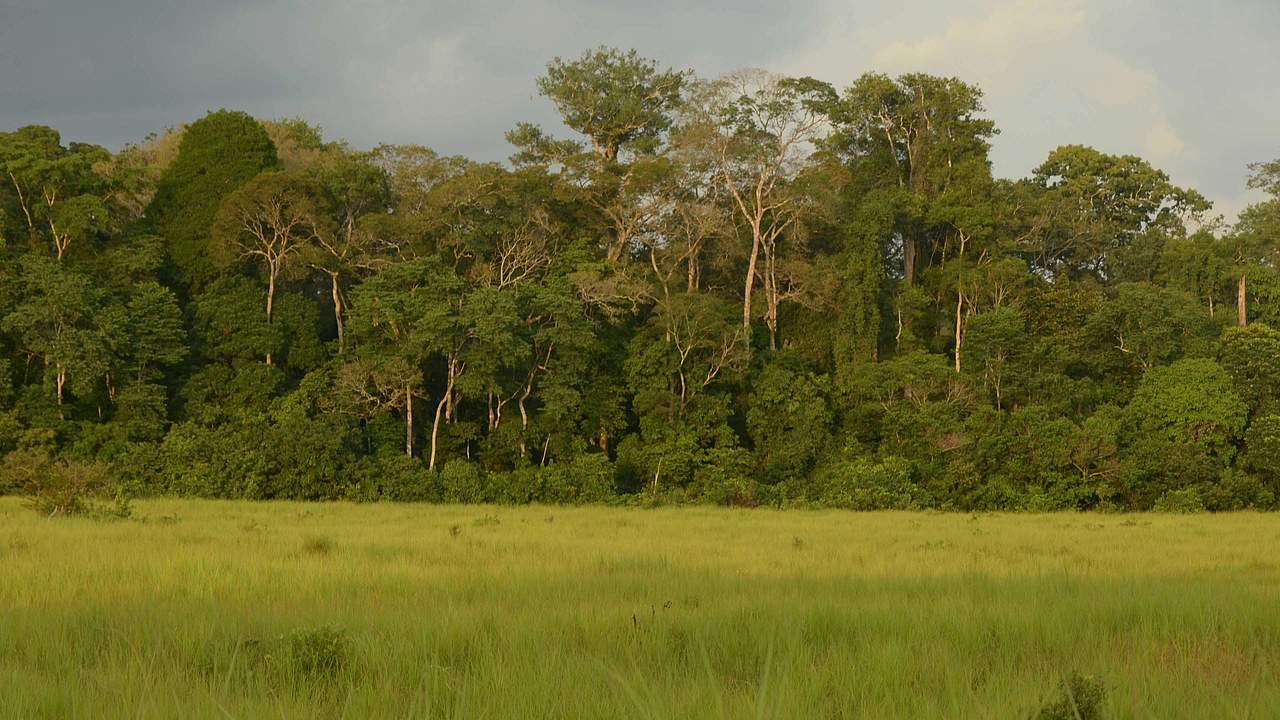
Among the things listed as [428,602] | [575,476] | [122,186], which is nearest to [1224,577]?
[428,602]

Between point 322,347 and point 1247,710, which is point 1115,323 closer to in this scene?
point 322,347

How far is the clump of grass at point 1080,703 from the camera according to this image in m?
3.56

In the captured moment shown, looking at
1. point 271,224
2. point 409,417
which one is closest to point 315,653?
point 409,417

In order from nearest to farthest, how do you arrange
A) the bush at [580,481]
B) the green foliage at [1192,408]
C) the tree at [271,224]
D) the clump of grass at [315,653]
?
the clump of grass at [315,653], the bush at [580,481], the green foliage at [1192,408], the tree at [271,224]

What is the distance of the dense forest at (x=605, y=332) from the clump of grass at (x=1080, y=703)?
22.8m

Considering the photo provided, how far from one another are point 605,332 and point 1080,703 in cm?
2781

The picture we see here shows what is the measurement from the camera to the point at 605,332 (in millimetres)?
31312

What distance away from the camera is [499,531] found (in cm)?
1577

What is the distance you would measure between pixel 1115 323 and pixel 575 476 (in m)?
18.1

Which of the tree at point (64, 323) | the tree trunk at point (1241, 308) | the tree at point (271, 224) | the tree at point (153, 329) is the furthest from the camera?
the tree trunk at point (1241, 308)

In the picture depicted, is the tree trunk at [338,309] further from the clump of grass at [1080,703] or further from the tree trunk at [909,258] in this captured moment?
the clump of grass at [1080,703]

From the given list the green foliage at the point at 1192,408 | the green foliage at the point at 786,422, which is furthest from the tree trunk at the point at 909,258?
the green foliage at the point at 1192,408

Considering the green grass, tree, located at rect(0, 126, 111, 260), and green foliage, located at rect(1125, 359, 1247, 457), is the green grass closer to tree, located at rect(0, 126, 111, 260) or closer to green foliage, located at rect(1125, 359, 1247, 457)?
green foliage, located at rect(1125, 359, 1247, 457)

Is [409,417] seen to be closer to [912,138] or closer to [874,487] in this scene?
[874,487]
